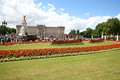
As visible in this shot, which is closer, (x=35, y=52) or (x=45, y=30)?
(x=35, y=52)

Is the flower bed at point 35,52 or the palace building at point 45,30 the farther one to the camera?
the palace building at point 45,30

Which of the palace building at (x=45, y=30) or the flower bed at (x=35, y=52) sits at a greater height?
the palace building at (x=45, y=30)

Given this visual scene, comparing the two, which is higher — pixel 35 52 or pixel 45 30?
pixel 45 30

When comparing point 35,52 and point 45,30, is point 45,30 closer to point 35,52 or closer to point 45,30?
point 45,30

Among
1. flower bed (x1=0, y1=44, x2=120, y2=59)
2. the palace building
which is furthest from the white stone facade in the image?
flower bed (x1=0, y1=44, x2=120, y2=59)

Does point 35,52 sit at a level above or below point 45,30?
below

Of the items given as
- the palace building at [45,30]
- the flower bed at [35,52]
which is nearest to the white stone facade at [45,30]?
the palace building at [45,30]

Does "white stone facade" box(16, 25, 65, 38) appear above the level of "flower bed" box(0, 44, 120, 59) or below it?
above

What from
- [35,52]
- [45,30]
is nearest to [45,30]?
[45,30]

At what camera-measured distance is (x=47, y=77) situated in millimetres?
9000

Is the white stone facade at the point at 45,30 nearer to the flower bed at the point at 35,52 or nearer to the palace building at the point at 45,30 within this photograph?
the palace building at the point at 45,30

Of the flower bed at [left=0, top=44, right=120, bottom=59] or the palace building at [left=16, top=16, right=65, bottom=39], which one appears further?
the palace building at [left=16, top=16, right=65, bottom=39]

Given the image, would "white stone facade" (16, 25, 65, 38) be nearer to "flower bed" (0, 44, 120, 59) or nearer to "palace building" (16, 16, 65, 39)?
"palace building" (16, 16, 65, 39)

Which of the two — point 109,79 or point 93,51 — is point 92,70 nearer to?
point 109,79
